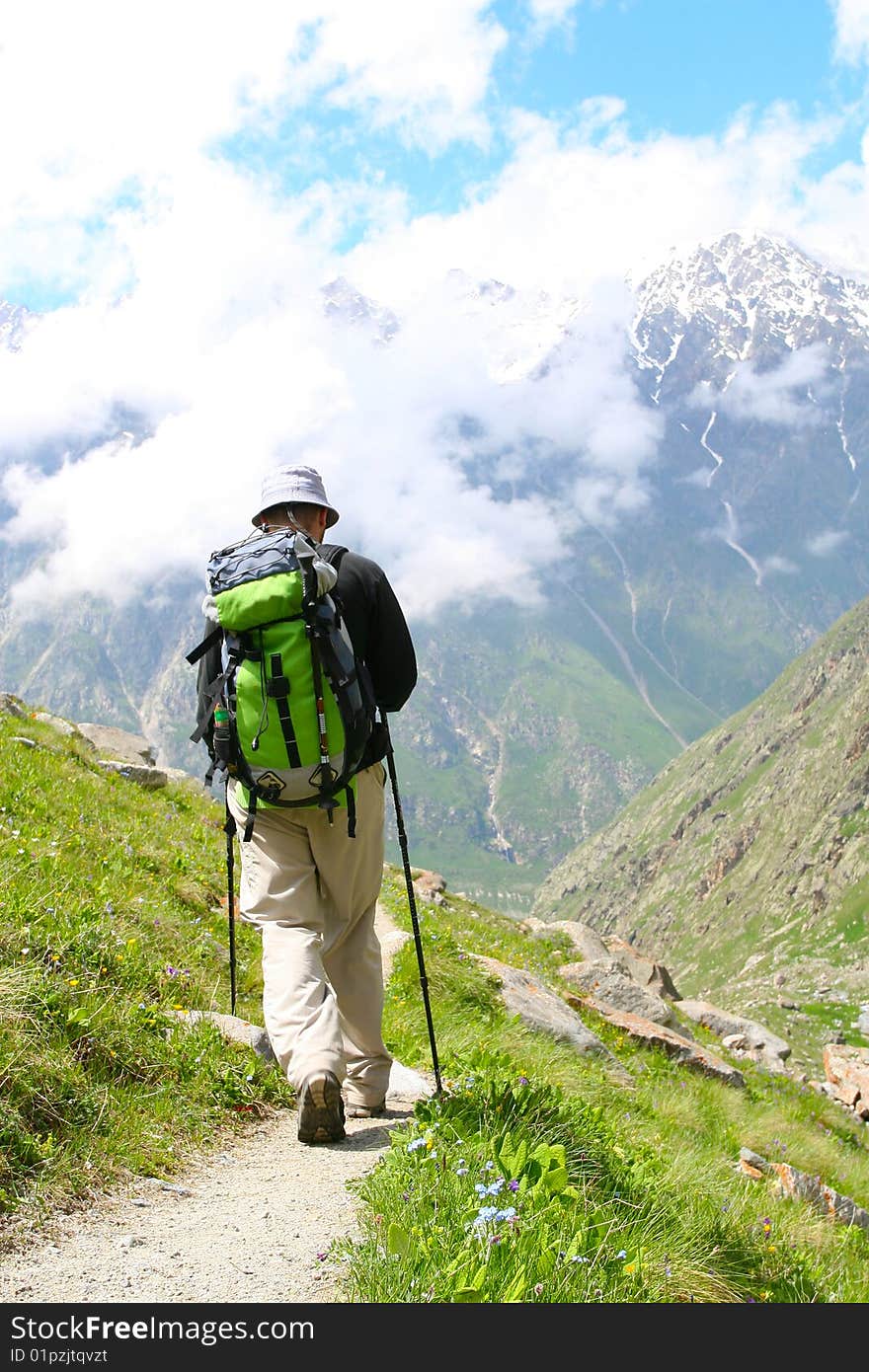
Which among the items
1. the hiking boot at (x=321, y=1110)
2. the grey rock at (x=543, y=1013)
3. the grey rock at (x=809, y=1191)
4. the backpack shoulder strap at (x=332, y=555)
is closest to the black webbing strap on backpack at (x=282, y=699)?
the backpack shoulder strap at (x=332, y=555)

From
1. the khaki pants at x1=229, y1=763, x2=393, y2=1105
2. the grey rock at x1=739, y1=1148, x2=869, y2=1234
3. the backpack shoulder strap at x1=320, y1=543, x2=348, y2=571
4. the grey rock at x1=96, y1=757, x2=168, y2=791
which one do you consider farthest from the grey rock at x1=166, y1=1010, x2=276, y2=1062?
the grey rock at x1=96, y1=757, x2=168, y2=791

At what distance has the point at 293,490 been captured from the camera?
24.2 feet

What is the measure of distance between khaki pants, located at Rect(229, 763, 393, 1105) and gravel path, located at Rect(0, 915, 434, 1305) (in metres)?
0.56

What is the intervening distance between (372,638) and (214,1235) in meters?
3.94

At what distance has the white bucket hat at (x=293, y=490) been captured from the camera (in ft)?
24.1

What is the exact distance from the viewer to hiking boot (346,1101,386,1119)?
7.31 meters

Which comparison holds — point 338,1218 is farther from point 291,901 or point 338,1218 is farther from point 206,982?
point 206,982

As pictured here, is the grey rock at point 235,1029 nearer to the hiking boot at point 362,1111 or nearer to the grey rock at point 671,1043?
the hiking boot at point 362,1111

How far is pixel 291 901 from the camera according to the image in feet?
23.1

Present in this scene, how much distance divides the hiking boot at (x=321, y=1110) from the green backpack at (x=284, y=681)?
68.8 inches

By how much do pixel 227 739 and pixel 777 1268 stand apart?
4.72 meters

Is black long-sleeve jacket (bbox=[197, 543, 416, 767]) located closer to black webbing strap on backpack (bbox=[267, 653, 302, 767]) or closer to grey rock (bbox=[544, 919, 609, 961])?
black webbing strap on backpack (bbox=[267, 653, 302, 767])

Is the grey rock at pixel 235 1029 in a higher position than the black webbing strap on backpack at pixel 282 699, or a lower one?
lower

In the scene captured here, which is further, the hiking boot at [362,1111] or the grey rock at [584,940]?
the grey rock at [584,940]
